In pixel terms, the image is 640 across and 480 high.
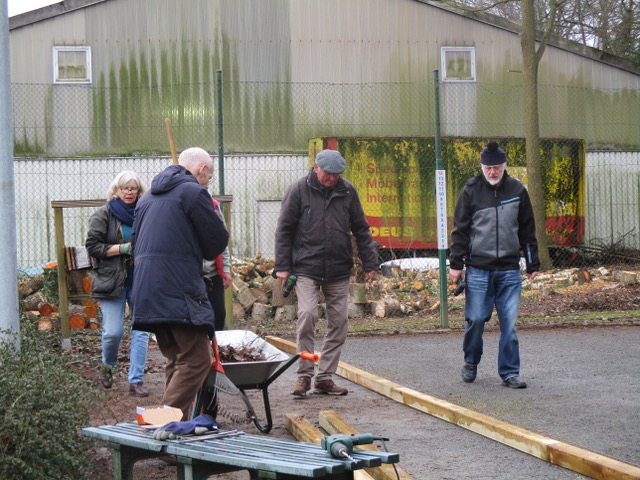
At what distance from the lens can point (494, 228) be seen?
7.97m

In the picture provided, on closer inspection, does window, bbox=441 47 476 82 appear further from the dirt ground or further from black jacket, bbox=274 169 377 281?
black jacket, bbox=274 169 377 281

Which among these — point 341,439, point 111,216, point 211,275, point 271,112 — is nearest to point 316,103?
point 271,112

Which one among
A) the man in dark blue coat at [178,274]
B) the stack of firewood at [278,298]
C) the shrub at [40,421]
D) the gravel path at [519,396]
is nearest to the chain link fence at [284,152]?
the stack of firewood at [278,298]

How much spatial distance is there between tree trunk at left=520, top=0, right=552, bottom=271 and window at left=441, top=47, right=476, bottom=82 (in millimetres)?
3915

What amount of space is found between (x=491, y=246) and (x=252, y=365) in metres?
2.74

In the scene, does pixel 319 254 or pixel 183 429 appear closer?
pixel 183 429

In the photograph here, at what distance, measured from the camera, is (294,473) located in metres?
3.42

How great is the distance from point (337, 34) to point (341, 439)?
65.9 feet

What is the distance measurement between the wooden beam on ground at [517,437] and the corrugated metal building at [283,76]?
46.6 ft

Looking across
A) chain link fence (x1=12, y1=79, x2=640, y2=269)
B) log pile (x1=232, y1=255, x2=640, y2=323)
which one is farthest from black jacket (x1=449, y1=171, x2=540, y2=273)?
chain link fence (x1=12, y1=79, x2=640, y2=269)

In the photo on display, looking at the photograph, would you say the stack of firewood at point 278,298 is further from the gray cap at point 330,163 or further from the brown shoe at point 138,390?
the gray cap at point 330,163

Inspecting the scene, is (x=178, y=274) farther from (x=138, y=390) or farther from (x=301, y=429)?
(x=138, y=390)

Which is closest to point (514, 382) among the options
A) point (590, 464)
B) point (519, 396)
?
point (519, 396)

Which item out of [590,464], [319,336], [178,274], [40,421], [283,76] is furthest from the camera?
[283,76]
